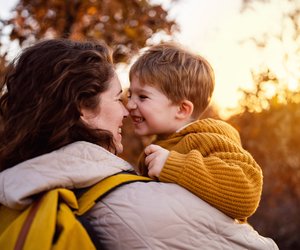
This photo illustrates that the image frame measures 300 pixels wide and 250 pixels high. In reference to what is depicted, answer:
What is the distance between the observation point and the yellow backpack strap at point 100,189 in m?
2.16

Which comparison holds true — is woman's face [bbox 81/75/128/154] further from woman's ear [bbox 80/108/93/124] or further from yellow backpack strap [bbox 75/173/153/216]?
yellow backpack strap [bbox 75/173/153/216]

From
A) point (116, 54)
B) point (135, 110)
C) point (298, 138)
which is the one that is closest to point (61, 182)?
point (135, 110)

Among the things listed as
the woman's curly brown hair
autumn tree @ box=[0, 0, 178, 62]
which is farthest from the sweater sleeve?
autumn tree @ box=[0, 0, 178, 62]

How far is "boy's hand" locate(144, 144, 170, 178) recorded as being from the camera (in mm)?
2525

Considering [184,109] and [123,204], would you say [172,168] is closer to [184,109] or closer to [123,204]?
[123,204]

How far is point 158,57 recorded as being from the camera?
314cm

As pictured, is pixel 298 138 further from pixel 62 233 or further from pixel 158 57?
pixel 62 233

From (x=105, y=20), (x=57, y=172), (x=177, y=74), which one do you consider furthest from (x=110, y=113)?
(x=105, y=20)

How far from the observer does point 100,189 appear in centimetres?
219

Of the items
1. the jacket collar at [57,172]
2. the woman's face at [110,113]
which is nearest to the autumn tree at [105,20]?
the woman's face at [110,113]

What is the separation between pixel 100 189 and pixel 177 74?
3.48 ft

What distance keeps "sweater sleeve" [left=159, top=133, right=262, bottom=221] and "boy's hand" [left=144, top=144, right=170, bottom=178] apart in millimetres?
47

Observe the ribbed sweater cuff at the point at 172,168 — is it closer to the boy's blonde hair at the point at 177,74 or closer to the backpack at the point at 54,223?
the backpack at the point at 54,223

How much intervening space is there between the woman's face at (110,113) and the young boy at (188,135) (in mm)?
214
